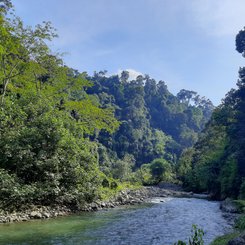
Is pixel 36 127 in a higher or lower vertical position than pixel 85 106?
lower

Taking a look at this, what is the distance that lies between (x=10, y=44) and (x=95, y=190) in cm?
1276

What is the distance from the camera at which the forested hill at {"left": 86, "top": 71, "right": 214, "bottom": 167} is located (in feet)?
368

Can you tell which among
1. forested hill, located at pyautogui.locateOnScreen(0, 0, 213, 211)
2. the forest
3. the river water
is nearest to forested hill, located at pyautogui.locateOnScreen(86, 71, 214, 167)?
the forest

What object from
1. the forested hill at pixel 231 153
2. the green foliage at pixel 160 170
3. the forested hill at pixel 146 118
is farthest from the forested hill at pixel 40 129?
the forested hill at pixel 146 118

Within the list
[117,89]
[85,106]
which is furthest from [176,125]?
[85,106]

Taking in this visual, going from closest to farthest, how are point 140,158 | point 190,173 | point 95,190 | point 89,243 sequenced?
point 89,243 → point 95,190 → point 190,173 → point 140,158

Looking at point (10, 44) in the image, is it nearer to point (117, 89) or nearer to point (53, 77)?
point (53, 77)

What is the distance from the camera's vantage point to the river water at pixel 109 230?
13.5m

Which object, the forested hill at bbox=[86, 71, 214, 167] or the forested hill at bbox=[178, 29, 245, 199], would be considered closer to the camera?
the forested hill at bbox=[178, 29, 245, 199]

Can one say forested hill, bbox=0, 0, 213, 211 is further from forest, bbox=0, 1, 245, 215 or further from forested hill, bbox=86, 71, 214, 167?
forested hill, bbox=86, 71, 214, 167

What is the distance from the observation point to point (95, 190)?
23.9 meters

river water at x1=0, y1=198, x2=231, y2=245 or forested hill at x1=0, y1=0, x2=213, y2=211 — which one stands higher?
forested hill at x1=0, y1=0, x2=213, y2=211

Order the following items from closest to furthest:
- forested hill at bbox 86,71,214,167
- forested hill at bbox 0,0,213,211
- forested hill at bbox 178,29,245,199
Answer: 1. forested hill at bbox 0,0,213,211
2. forested hill at bbox 178,29,245,199
3. forested hill at bbox 86,71,214,167

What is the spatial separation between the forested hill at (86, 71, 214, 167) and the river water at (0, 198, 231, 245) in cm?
8077
